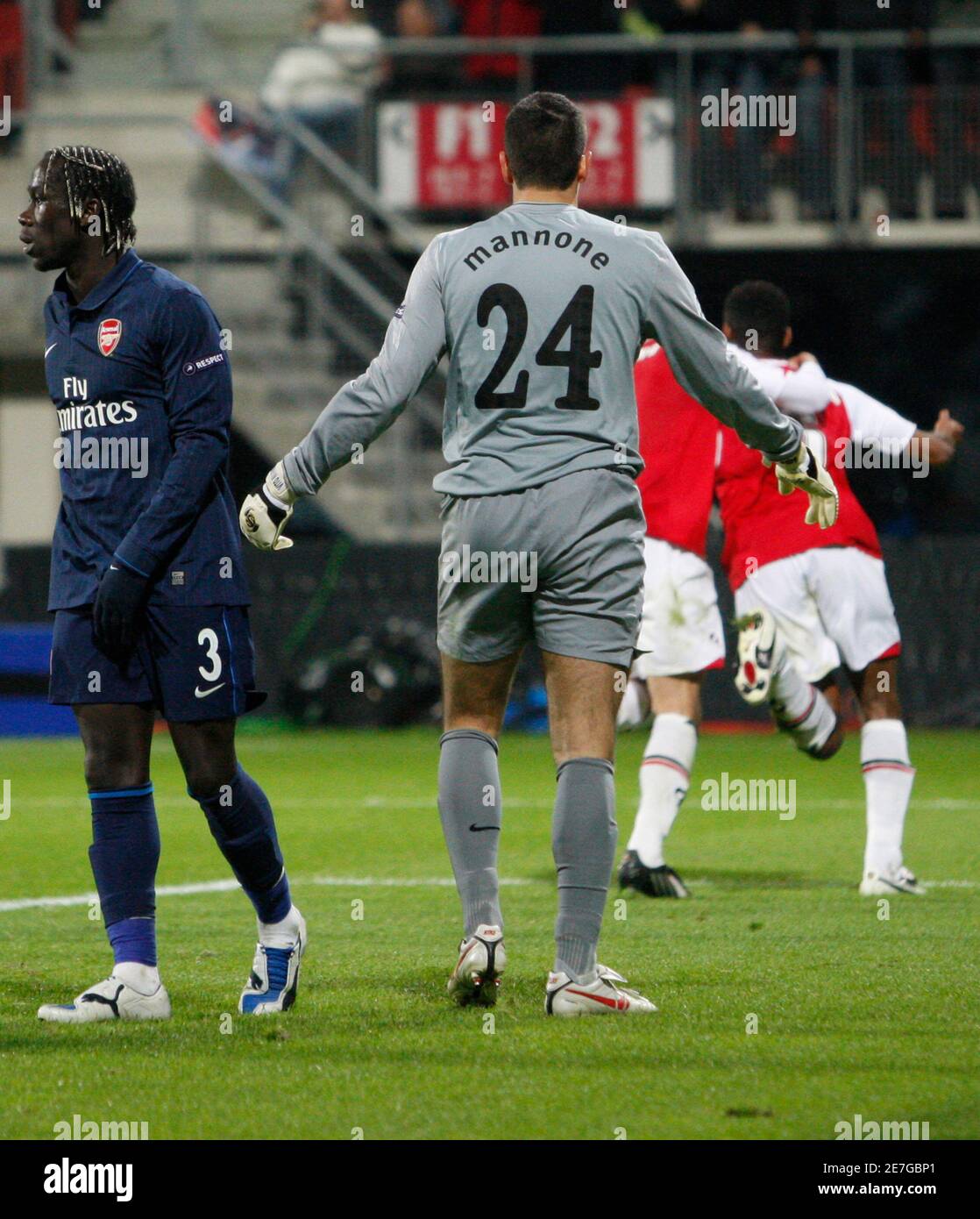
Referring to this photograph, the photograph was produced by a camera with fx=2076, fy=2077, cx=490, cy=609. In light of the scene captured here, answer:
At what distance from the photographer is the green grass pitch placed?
3.85 m

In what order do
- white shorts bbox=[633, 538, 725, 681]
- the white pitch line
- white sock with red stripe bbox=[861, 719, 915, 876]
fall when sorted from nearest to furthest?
the white pitch line, white sock with red stripe bbox=[861, 719, 915, 876], white shorts bbox=[633, 538, 725, 681]

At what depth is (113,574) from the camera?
4.74m

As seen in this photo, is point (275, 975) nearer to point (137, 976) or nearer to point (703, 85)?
point (137, 976)

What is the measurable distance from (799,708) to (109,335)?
360 centimetres

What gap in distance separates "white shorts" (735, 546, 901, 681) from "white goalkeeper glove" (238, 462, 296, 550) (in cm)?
322

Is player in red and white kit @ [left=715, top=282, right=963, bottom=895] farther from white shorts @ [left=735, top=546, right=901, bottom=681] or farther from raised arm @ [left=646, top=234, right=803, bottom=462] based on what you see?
raised arm @ [left=646, top=234, right=803, bottom=462]

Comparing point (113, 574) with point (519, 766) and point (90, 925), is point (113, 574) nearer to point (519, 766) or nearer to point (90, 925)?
point (90, 925)

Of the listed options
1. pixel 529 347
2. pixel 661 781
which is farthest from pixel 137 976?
pixel 661 781

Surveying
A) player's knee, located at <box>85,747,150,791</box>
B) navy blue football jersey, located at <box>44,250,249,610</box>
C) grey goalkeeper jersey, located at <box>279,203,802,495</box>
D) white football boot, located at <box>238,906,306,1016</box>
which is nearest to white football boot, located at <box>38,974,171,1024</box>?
white football boot, located at <box>238,906,306,1016</box>

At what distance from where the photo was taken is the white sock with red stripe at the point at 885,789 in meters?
7.36

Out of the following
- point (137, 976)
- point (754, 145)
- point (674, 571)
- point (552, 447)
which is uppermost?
point (754, 145)

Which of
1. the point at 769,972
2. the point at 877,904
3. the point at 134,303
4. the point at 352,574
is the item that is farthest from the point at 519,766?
the point at 134,303

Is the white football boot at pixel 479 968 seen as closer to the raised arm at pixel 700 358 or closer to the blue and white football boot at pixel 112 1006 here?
the blue and white football boot at pixel 112 1006

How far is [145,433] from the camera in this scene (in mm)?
4887
